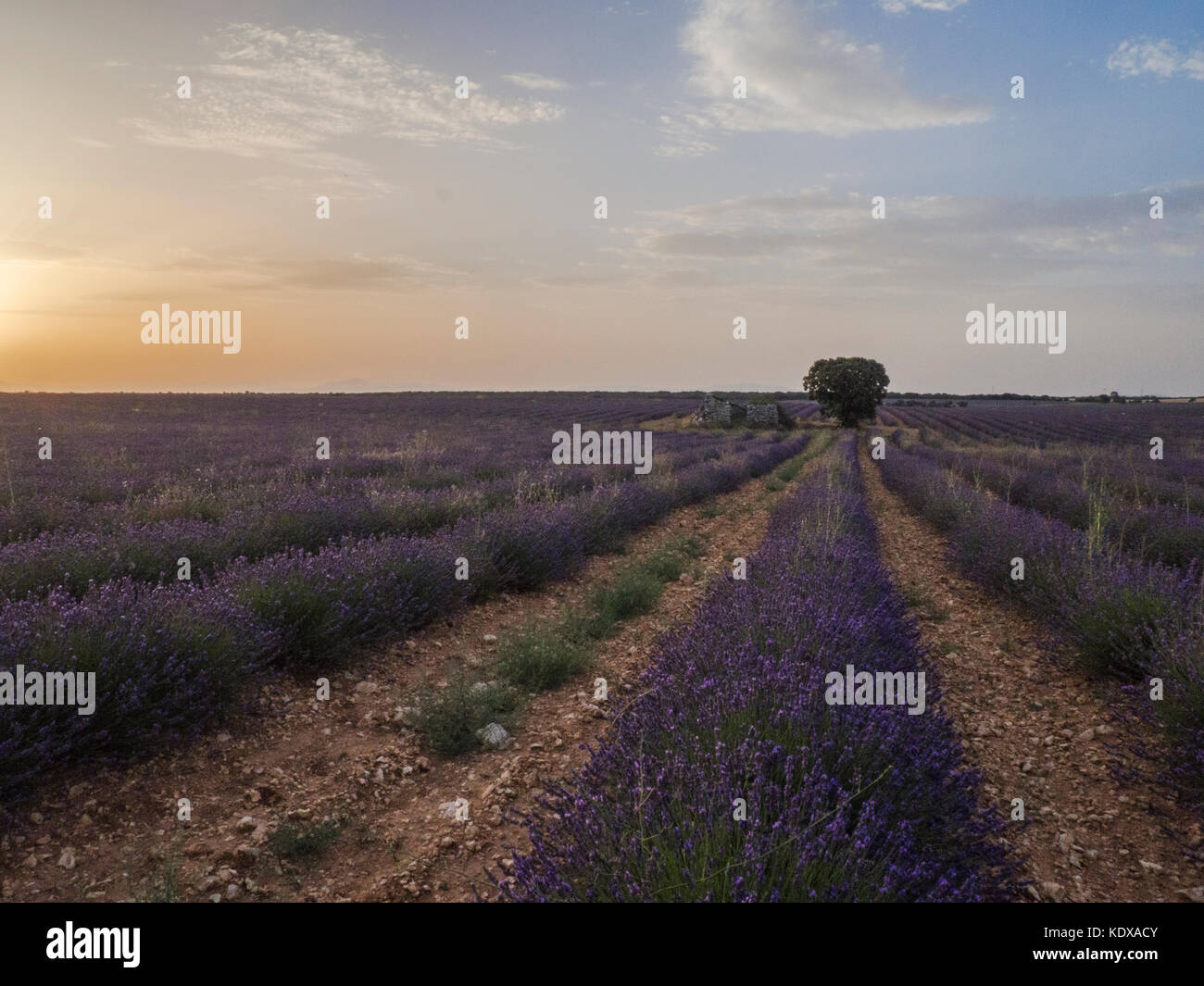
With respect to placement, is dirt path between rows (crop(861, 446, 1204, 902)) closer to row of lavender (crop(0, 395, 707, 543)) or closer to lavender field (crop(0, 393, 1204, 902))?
lavender field (crop(0, 393, 1204, 902))

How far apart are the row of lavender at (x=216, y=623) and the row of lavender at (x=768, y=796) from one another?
191cm

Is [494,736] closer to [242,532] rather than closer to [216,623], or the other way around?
[216,623]

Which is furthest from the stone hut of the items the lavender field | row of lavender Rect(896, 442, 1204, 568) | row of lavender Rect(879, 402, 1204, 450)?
the lavender field

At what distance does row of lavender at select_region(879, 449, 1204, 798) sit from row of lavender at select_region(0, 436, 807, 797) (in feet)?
13.8

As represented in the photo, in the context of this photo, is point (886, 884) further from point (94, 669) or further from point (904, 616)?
point (904, 616)

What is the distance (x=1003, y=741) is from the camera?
372 centimetres

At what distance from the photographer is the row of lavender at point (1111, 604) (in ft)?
10.5

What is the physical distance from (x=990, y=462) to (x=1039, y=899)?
15.5 metres

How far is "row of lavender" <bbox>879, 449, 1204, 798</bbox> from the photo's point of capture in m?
3.19

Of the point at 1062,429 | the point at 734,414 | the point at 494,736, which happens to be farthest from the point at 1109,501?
the point at 1062,429

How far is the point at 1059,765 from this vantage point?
3.50 metres

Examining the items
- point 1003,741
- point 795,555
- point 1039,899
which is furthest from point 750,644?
point 795,555
